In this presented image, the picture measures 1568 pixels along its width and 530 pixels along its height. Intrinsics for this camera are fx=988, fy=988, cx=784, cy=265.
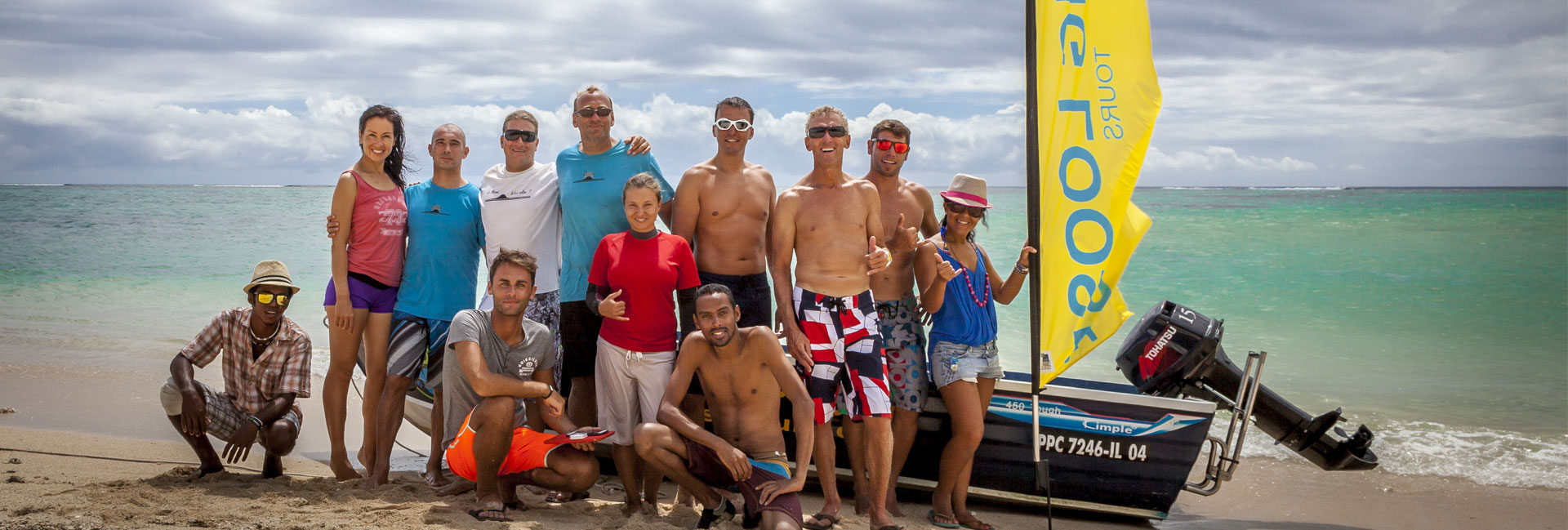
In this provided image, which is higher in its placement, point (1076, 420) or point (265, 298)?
point (265, 298)

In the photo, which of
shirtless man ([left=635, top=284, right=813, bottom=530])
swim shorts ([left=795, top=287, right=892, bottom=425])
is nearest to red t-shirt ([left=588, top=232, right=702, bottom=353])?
shirtless man ([left=635, top=284, right=813, bottom=530])

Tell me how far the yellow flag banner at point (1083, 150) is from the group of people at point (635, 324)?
29cm

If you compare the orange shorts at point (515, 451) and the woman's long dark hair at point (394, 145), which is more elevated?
the woman's long dark hair at point (394, 145)

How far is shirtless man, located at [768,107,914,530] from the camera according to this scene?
4.44 meters

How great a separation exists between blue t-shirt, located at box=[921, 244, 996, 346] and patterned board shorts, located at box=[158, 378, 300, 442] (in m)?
3.22

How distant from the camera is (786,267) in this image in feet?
14.8

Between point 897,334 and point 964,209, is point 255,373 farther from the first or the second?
point 964,209

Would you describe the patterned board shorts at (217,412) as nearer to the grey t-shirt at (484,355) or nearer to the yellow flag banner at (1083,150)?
the grey t-shirt at (484,355)

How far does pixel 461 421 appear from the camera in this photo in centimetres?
439

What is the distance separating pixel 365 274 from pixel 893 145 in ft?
8.73

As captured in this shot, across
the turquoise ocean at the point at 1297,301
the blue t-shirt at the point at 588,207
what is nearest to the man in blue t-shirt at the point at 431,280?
the blue t-shirt at the point at 588,207

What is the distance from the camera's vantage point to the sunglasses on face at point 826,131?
4.54m

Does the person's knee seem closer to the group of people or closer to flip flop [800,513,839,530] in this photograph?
the group of people

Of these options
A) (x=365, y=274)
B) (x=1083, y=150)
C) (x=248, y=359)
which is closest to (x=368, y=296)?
(x=365, y=274)
